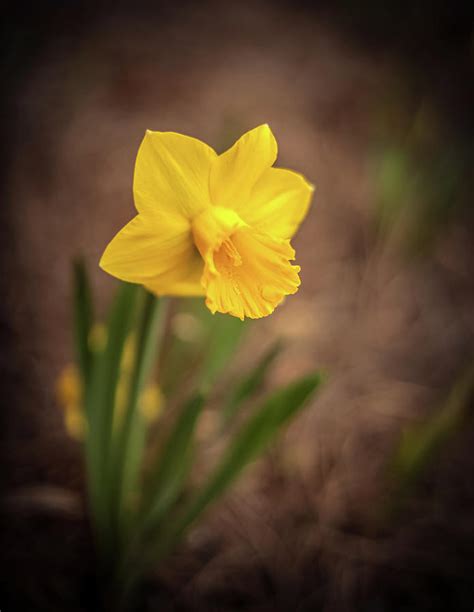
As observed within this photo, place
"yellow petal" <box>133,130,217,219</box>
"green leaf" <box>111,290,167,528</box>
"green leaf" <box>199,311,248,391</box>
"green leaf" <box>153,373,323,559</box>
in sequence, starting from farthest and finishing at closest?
1. "green leaf" <box>199,311,248,391</box>
2. "green leaf" <box>153,373,323,559</box>
3. "green leaf" <box>111,290,167,528</box>
4. "yellow petal" <box>133,130,217,219</box>

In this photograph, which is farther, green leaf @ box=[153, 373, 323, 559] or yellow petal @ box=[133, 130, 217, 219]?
green leaf @ box=[153, 373, 323, 559]

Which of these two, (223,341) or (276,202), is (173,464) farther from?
(276,202)

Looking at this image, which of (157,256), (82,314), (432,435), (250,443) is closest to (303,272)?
(432,435)

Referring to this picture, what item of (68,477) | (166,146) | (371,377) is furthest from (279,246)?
(371,377)

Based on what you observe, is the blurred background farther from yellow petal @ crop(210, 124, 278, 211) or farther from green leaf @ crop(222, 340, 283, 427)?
yellow petal @ crop(210, 124, 278, 211)

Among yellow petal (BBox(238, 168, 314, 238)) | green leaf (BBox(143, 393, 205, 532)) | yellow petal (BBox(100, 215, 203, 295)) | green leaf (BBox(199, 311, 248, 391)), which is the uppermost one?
yellow petal (BBox(238, 168, 314, 238))

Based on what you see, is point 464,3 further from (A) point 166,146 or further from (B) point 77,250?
(A) point 166,146

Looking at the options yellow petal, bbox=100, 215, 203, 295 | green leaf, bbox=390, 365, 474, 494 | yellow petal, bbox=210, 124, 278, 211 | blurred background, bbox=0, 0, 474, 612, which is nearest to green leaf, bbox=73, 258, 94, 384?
yellow petal, bbox=100, 215, 203, 295
